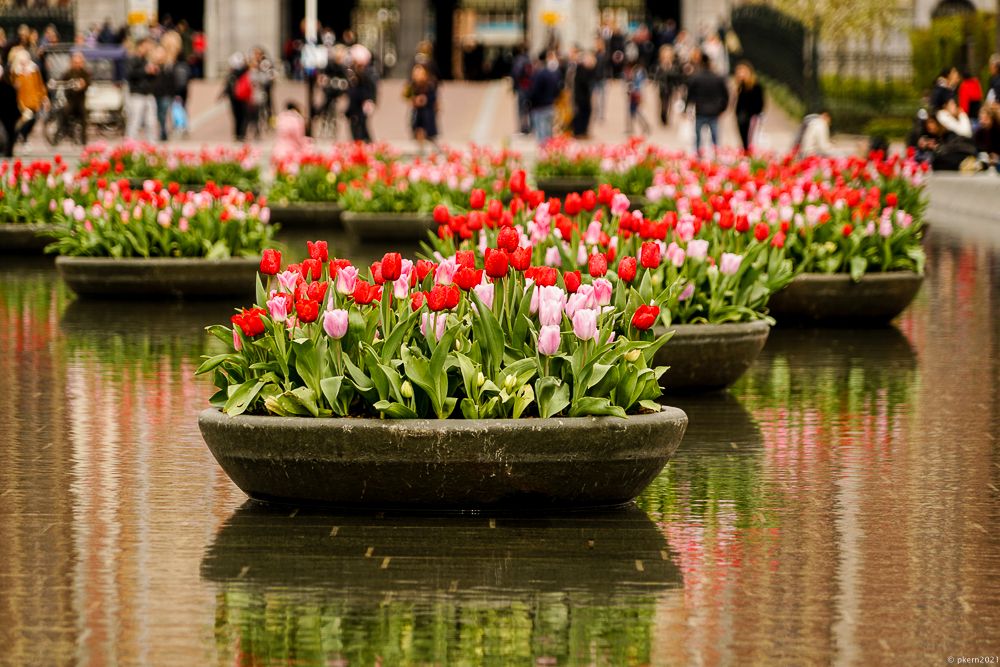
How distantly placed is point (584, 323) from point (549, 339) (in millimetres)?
139

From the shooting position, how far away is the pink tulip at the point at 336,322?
7441mm

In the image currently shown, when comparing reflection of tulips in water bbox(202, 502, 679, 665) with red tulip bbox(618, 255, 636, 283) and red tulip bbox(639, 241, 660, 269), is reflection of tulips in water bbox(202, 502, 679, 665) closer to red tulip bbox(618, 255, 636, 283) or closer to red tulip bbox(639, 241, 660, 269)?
red tulip bbox(618, 255, 636, 283)

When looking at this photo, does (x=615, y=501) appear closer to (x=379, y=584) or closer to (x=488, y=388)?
(x=488, y=388)

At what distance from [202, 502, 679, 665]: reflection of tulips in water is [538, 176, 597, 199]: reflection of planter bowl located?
832 inches

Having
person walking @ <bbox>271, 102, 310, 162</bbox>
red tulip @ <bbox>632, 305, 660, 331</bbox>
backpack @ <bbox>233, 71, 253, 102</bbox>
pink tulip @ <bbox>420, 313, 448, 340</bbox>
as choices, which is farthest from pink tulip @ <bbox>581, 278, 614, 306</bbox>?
backpack @ <bbox>233, 71, 253, 102</bbox>

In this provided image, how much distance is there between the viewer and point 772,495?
811cm

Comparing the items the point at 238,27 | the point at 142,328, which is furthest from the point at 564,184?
the point at 238,27

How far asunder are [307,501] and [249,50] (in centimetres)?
6144

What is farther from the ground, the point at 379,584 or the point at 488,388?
the point at 488,388

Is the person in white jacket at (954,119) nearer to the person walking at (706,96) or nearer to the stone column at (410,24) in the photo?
the person walking at (706,96)

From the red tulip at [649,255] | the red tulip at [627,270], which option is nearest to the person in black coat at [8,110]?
the red tulip at [649,255]

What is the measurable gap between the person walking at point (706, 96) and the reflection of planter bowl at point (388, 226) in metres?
9.19

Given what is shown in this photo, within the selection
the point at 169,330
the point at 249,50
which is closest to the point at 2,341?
the point at 169,330

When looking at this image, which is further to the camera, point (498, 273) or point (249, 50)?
point (249, 50)
